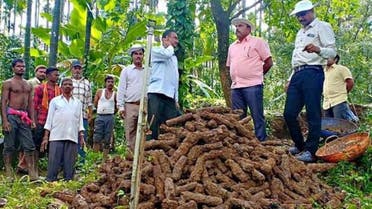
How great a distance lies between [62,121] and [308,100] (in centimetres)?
305

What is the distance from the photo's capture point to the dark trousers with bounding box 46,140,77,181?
626 cm

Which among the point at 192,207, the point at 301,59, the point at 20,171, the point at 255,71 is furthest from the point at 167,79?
the point at 20,171

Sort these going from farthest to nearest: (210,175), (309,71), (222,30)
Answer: (222,30), (309,71), (210,175)

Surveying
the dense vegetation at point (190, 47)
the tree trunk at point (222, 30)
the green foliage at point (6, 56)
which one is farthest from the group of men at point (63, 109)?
the green foliage at point (6, 56)

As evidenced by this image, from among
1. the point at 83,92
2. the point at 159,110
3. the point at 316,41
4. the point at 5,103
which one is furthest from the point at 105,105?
the point at 316,41

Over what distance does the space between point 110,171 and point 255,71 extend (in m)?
2.28

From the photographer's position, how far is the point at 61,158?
6.33m

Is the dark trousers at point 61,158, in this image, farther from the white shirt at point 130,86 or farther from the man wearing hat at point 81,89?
the man wearing hat at point 81,89

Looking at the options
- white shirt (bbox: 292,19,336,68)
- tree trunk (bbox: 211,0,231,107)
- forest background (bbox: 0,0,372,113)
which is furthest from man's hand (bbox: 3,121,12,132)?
tree trunk (bbox: 211,0,231,107)

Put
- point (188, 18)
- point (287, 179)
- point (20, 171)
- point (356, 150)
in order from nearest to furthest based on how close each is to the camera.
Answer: point (287, 179), point (356, 150), point (20, 171), point (188, 18)

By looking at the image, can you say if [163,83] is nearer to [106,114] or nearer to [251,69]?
[251,69]

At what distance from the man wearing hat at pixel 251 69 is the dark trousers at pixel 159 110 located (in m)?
0.87

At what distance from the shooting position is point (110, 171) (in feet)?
17.0

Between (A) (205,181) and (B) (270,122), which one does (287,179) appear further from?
(B) (270,122)
